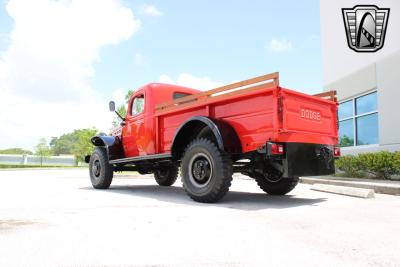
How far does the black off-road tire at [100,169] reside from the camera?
9477 mm

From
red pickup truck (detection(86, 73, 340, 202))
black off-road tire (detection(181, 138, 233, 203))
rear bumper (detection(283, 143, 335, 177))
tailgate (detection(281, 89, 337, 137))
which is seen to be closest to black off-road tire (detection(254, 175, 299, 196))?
red pickup truck (detection(86, 73, 340, 202))

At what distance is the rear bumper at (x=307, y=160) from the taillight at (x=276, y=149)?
144mm

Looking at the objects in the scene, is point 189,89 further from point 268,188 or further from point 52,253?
point 52,253

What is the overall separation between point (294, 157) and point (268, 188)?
228cm

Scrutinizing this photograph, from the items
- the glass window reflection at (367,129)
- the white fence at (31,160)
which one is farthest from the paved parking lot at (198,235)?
the white fence at (31,160)

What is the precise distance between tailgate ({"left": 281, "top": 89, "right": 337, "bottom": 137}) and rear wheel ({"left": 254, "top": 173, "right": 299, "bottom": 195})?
4.47 ft

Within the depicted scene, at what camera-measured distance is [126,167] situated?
9.74 metres

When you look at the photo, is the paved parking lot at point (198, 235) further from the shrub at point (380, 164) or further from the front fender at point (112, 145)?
the shrub at point (380, 164)

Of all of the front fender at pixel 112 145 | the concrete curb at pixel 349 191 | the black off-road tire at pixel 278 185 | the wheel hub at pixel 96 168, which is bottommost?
the concrete curb at pixel 349 191

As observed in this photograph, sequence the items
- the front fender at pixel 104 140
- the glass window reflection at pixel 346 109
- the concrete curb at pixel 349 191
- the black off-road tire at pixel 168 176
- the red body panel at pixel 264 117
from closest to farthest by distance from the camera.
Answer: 1. the red body panel at pixel 264 117
2. the concrete curb at pixel 349 191
3. the front fender at pixel 104 140
4. the black off-road tire at pixel 168 176
5. the glass window reflection at pixel 346 109

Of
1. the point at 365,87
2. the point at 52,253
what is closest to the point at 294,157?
the point at 52,253

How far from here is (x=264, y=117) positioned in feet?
18.9

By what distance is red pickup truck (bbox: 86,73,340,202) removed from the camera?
5750mm

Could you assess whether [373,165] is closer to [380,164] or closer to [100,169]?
[380,164]
